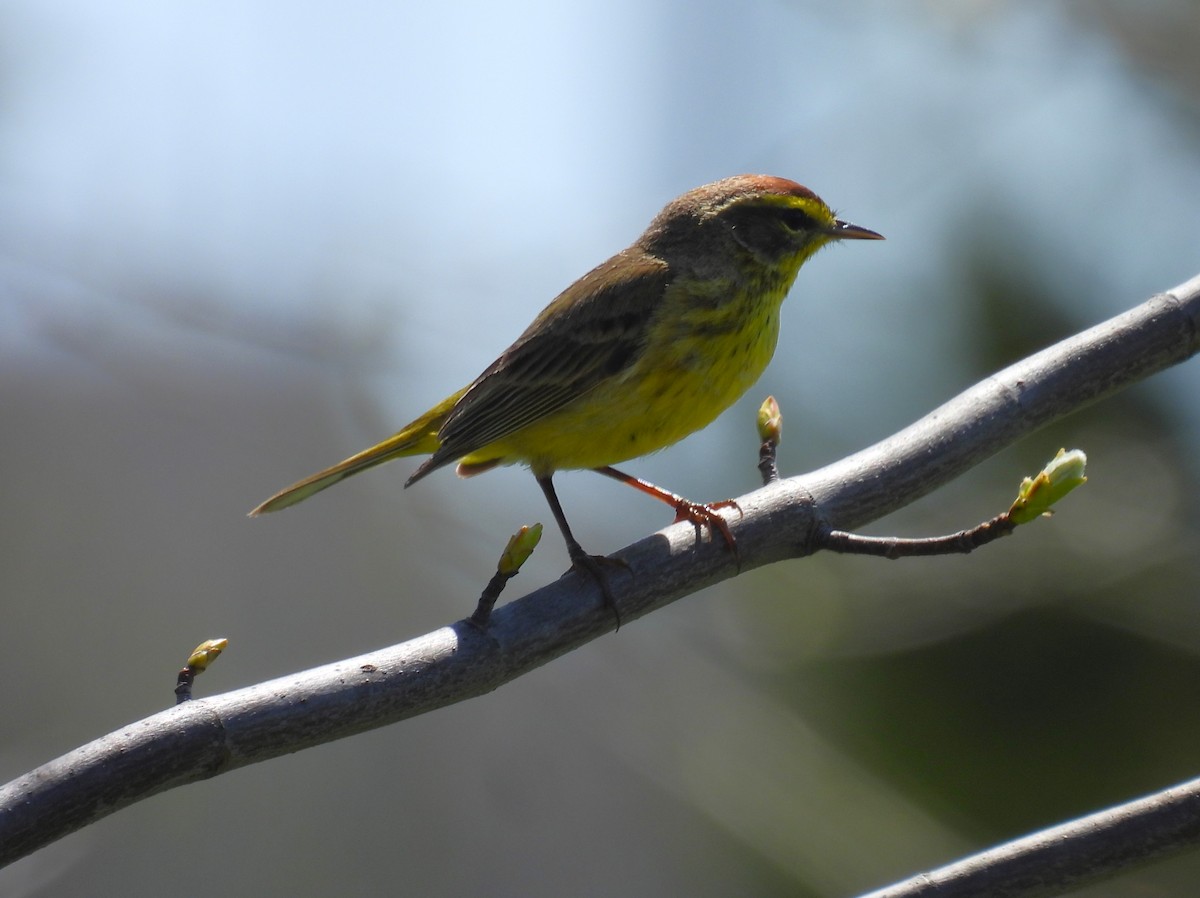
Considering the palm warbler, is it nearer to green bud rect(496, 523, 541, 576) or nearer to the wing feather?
the wing feather

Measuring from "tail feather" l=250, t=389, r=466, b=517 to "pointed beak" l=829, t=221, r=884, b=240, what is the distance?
187 centimetres

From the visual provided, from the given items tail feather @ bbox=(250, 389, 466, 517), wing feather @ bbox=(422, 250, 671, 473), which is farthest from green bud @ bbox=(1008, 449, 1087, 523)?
tail feather @ bbox=(250, 389, 466, 517)

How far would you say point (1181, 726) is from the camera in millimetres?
5172

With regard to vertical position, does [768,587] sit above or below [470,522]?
below

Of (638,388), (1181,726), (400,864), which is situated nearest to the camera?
(638,388)

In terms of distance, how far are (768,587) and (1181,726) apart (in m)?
2.29

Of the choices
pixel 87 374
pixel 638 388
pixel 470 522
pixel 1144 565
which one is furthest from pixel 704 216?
pixel 87 374

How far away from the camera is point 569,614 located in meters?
3.25

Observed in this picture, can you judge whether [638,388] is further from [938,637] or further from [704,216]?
[938,637]

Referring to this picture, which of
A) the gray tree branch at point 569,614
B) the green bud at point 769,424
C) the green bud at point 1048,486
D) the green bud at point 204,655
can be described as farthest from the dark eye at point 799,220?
the green bud at point 204,655

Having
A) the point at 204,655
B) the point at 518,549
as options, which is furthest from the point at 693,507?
the point at 204,655

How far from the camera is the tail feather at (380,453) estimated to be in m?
5.20

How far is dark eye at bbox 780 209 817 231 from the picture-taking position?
17.6 ft

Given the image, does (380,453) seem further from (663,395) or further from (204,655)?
(204,655)
